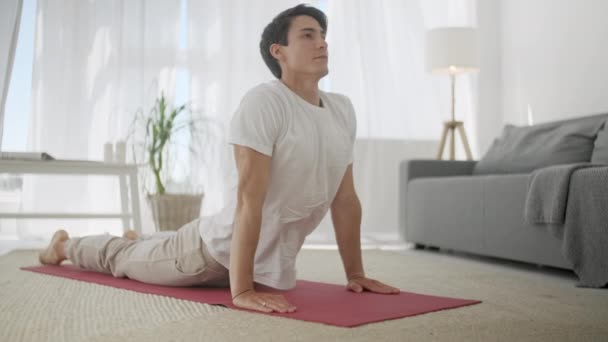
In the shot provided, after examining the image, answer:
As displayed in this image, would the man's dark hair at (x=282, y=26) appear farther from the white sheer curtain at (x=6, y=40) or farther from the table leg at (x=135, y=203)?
A: the white sheer curtain at (x=6, y=40)

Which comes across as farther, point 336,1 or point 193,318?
point 336,1

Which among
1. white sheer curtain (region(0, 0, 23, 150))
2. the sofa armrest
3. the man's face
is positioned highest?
white sheer curtain (region(0, 0, 23, 150))

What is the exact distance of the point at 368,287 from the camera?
211 centimetres

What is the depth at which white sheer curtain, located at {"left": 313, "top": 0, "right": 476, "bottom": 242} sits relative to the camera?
5.38 m

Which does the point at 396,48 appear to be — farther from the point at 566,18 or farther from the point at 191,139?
the point at 191,139

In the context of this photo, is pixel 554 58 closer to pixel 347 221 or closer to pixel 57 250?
pixel 347 221

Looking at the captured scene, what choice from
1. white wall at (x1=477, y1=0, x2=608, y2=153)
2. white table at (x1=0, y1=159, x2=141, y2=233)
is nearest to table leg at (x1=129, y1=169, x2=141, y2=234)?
white table at (x1=0, y1=159, x2=141, y2=233)

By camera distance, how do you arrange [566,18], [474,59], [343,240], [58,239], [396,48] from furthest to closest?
[396,48] < [474,59] < [566,18] < [58,239] < [343,240]

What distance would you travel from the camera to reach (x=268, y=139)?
188 cm

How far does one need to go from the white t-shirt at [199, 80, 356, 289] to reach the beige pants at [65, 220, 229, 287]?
0.07 meters

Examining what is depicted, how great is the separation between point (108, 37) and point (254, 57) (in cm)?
102

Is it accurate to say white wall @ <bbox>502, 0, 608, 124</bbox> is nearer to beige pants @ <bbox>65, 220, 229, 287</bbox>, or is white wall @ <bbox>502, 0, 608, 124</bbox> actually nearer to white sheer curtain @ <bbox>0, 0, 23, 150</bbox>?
beige pants @ <bbox>65, 220, 229, 287</bbox>

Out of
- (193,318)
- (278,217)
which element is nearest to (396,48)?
(278,217)

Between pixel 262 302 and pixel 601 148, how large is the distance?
7.24 ft
